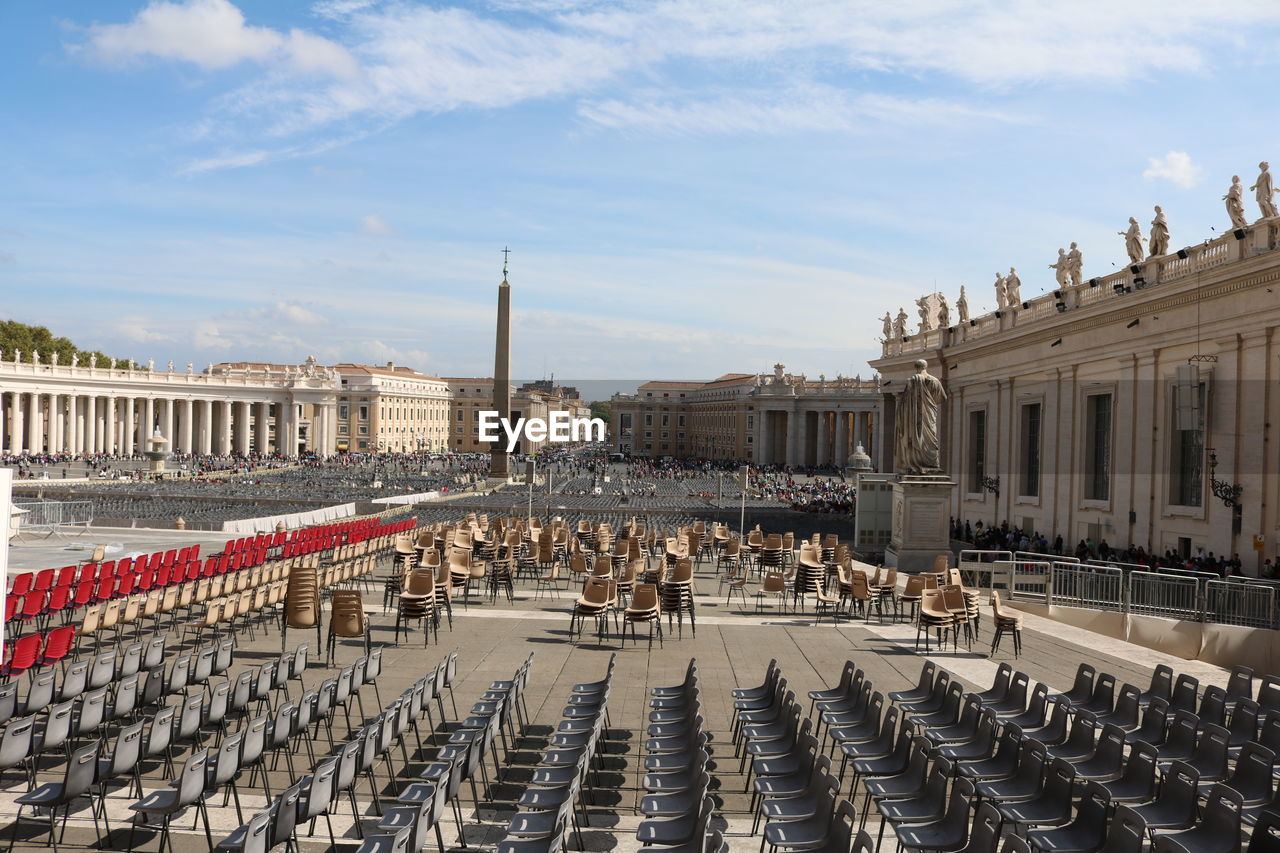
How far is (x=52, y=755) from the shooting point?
31.5 feet

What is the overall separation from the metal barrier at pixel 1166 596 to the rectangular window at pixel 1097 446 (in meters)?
12.9

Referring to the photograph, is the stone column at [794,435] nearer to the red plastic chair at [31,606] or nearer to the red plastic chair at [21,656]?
the red plastic chair at [31,606]

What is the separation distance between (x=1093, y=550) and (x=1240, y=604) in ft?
42.1

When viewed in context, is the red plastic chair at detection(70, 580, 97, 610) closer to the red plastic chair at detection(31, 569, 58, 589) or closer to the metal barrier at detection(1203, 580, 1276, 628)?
the red plastic chair at detection(31, 569, 58, 589)

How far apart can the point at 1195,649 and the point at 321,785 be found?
17.0 meters

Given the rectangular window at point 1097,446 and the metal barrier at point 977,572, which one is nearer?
the metal barrier at point 977,572

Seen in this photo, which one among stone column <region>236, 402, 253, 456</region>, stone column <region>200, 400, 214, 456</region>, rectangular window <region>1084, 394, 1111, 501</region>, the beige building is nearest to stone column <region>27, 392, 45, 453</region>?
stone column <region>200, 400, 214, 456</region>

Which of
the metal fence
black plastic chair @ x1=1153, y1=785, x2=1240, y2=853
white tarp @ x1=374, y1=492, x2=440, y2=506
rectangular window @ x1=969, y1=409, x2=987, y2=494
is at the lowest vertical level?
white tarp @ x1=374, y1=492, x2=440, y2=506

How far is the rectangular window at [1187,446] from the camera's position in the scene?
25328 millimetres

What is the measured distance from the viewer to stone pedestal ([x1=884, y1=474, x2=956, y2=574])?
1006 inches

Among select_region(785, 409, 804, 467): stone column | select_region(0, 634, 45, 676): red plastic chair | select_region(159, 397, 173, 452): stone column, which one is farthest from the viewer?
select_region(785, 409, 804, 467): stone column

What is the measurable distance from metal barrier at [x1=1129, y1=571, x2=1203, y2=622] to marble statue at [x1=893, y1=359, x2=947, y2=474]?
6481 millimetres

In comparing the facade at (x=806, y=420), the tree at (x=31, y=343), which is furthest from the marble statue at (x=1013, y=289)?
the tree at (x=31, y=343)

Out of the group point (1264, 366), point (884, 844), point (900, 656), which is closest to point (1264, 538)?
point (1264, 366)
